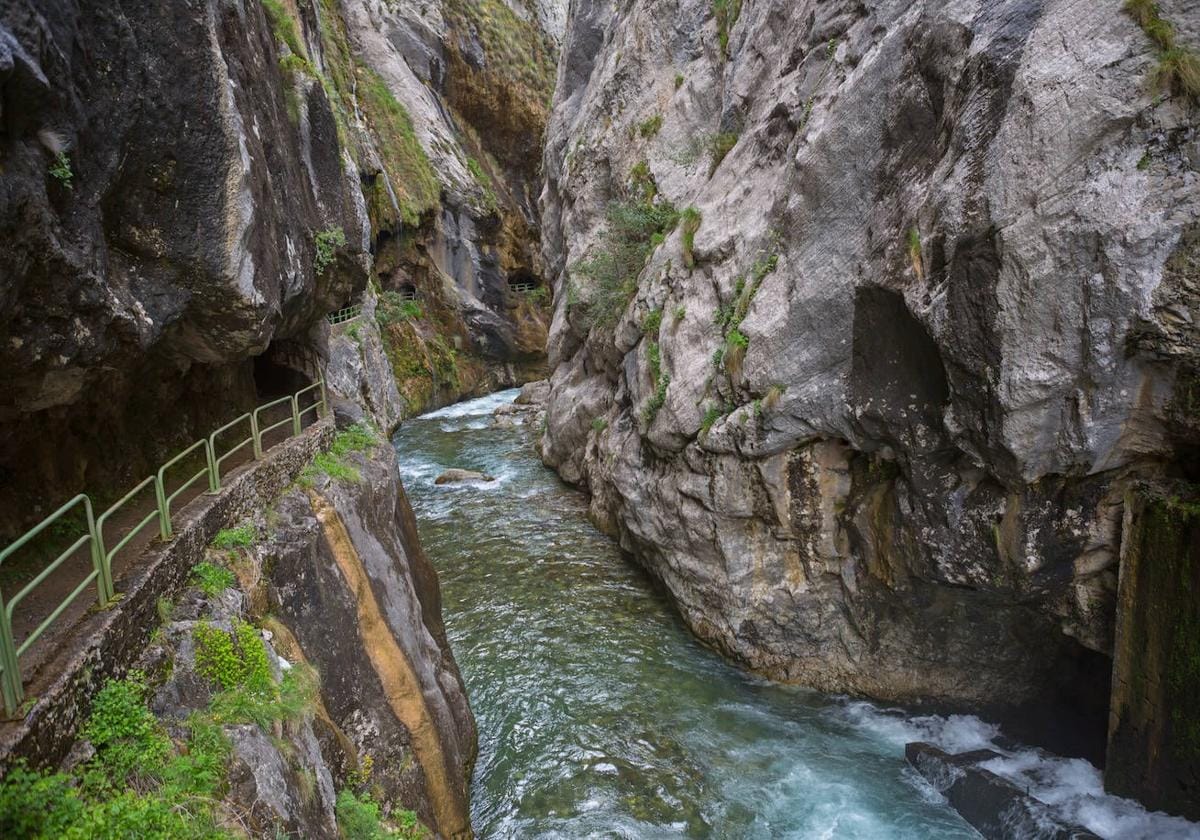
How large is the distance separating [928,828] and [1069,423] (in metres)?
5.62

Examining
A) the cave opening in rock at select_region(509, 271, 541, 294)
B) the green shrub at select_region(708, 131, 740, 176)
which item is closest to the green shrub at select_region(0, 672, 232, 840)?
the green shrub at select_region(708, 131, 740, 176)

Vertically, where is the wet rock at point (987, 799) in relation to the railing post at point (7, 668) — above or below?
below

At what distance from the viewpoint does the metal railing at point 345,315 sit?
23.7 m

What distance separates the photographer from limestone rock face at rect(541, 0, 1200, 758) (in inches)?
285

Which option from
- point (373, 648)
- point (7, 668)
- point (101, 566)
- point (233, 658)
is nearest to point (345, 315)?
point (373, 648)

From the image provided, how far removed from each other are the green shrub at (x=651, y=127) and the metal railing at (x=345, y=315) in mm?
11784

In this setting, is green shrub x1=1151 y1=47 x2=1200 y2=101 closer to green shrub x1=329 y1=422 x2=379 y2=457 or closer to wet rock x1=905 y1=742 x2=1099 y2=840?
wet rock x1=905 y1=742 x2=1099 y2=840

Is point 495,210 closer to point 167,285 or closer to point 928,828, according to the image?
point 167,285

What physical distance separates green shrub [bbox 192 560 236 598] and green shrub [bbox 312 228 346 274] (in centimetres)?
708

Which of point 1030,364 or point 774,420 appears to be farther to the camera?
point 774,420

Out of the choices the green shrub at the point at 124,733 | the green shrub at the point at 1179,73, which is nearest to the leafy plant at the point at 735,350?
the green shrub at the point at 1179,73

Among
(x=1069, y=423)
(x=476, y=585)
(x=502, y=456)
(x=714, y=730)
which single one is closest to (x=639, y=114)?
(x=502, y=456)

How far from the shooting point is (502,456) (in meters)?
24.6

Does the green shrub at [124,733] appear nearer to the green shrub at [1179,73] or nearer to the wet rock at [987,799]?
the wet rock at [987,799]
